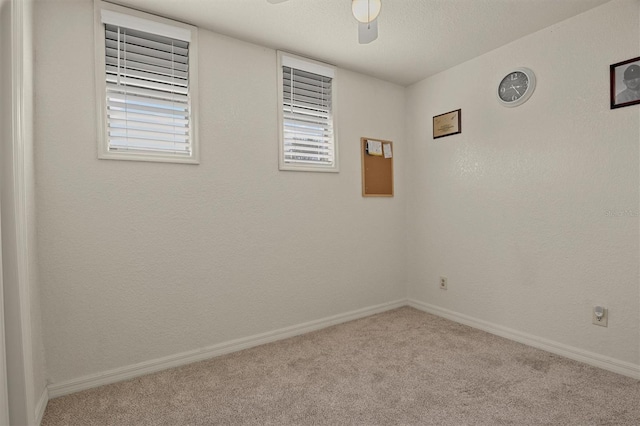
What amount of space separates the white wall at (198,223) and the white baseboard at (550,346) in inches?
28.6

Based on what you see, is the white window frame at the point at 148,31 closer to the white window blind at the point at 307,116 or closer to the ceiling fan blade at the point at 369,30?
the white window blind at the point at 307,116

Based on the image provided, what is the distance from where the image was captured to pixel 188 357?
7.64 ft

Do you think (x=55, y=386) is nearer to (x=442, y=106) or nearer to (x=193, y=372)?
(x=193, y=372)

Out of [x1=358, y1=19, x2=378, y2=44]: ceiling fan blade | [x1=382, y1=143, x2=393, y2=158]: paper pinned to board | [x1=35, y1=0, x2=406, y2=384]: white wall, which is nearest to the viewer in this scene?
[x1=358, y1=19, x2=378, y2=44]: ceiling fan blade

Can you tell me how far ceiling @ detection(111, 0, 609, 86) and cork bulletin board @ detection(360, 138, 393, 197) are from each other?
2.55 feet

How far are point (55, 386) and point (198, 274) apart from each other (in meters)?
0.98

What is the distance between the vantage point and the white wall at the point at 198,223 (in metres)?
1.95

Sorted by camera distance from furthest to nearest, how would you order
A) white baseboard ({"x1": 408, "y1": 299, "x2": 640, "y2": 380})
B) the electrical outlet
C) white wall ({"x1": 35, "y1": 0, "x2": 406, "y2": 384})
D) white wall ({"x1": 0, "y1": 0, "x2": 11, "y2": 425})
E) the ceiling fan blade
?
the electrical outlet → white baseboard ({"x1": 408, "y1": 299, "x2": 640, "y2": 380}) → white wall ({"x1": 35, "y1": 0, "x2": 406, "y2": 384}) → the ceiling fan blade → white wall ({"x1": 0, "y1": 0, "x2": 11, "y2": 425})

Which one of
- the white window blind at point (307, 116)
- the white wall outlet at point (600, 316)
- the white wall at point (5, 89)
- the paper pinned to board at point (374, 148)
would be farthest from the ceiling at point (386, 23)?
the white wall outlet at point (600, 316)

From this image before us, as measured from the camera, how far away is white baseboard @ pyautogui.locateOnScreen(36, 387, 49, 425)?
1671 millimetres

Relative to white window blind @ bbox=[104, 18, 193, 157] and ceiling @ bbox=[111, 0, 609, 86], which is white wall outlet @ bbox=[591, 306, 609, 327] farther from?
white window blind @ bbox=[104, 18, 193, 157]

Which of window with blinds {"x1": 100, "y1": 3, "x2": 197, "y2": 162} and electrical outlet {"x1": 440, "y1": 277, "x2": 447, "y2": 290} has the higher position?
window with blinds {"x1": 100, "y1": 3, "x2": 197, "y2": 162}

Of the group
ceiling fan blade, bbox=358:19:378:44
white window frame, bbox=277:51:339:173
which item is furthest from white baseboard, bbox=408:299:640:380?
ceiling fan blade, bbox=358:19:378:44

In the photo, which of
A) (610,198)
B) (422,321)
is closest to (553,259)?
(610,198)
